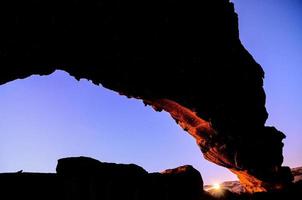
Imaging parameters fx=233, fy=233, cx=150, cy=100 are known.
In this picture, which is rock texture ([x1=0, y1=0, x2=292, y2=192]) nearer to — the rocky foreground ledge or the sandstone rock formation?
the rocky foreground ledge

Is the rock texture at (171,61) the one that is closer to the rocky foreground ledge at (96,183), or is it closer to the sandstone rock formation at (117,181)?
the rocky foreground ledge at (96,183)

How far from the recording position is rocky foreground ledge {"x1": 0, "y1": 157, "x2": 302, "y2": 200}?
4.00m

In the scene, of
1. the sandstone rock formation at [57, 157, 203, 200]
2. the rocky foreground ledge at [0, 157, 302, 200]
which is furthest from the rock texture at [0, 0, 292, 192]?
the sandstone rock formation at [57, 157, 203, 200]

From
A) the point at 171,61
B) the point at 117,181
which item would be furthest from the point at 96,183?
the point at 171,61

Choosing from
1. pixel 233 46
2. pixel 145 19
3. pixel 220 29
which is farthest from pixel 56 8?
pixel 233 46

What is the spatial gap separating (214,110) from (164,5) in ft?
25.7

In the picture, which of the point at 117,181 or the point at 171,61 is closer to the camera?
the point at 117,181

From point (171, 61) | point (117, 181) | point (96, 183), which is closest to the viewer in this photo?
point (96, 183)

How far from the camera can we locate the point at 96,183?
13.9 feet

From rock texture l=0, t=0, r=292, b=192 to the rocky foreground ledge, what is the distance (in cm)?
853

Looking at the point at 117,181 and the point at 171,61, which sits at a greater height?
the point at 171,61

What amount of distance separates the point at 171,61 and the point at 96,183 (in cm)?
1151

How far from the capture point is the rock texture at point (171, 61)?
11.2 metres

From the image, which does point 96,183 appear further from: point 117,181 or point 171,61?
point 171,61
